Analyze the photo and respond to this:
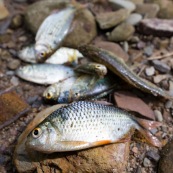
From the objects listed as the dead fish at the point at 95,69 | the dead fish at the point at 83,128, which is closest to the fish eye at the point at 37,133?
the dead fish at the point at 83,128

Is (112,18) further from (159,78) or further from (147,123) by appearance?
(147,123)

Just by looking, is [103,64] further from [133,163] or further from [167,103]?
[133,163]

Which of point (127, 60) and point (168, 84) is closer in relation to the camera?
point (168, 84)

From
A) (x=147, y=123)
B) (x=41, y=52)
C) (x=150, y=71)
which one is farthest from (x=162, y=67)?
(x=41, y=52)

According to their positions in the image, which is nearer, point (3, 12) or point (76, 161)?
point (76, 161)

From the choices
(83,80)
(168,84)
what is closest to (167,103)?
(168,84)

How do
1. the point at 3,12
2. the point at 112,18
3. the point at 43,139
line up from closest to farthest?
the point at 43,139 < the point at 112,18 < the point at 3,12

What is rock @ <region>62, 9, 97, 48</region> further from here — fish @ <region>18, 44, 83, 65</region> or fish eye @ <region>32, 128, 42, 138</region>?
fish eye @ <region>32, 128, 42, 138</region>

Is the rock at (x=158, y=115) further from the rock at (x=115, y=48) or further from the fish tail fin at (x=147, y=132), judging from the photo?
the rock at (x=115, y=48)
